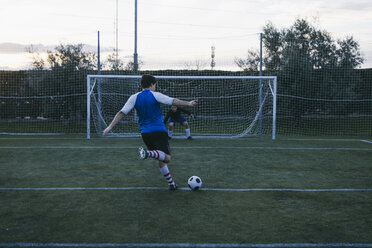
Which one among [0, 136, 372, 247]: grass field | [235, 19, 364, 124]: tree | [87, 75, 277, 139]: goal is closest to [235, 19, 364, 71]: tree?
[235, 19, 364, 124]: tree

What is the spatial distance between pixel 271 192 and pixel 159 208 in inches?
81.5

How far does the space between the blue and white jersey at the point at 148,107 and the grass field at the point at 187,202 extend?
115 cm

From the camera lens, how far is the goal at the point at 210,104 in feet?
50.6

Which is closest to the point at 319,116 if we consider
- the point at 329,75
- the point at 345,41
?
the point at 329,75

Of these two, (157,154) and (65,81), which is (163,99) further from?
(65,81)

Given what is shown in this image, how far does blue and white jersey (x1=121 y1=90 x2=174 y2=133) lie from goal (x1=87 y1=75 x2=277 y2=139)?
30.5 ft

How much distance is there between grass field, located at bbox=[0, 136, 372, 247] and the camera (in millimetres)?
3682

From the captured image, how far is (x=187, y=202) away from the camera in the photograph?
5.03 metres

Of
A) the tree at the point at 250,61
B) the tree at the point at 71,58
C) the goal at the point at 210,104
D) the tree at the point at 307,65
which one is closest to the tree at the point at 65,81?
the tree at the point at 71,58

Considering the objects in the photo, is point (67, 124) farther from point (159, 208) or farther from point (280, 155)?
point (159, 208)

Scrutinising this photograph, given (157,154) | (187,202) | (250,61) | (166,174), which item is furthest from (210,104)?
(187,202)

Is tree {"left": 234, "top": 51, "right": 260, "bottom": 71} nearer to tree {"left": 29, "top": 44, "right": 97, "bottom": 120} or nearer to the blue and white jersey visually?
tree {"left": 29, "top": 44, "right": 97, "bottom": 120}

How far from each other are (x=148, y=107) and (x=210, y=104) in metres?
12.0

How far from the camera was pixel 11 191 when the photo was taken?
5660 mm
